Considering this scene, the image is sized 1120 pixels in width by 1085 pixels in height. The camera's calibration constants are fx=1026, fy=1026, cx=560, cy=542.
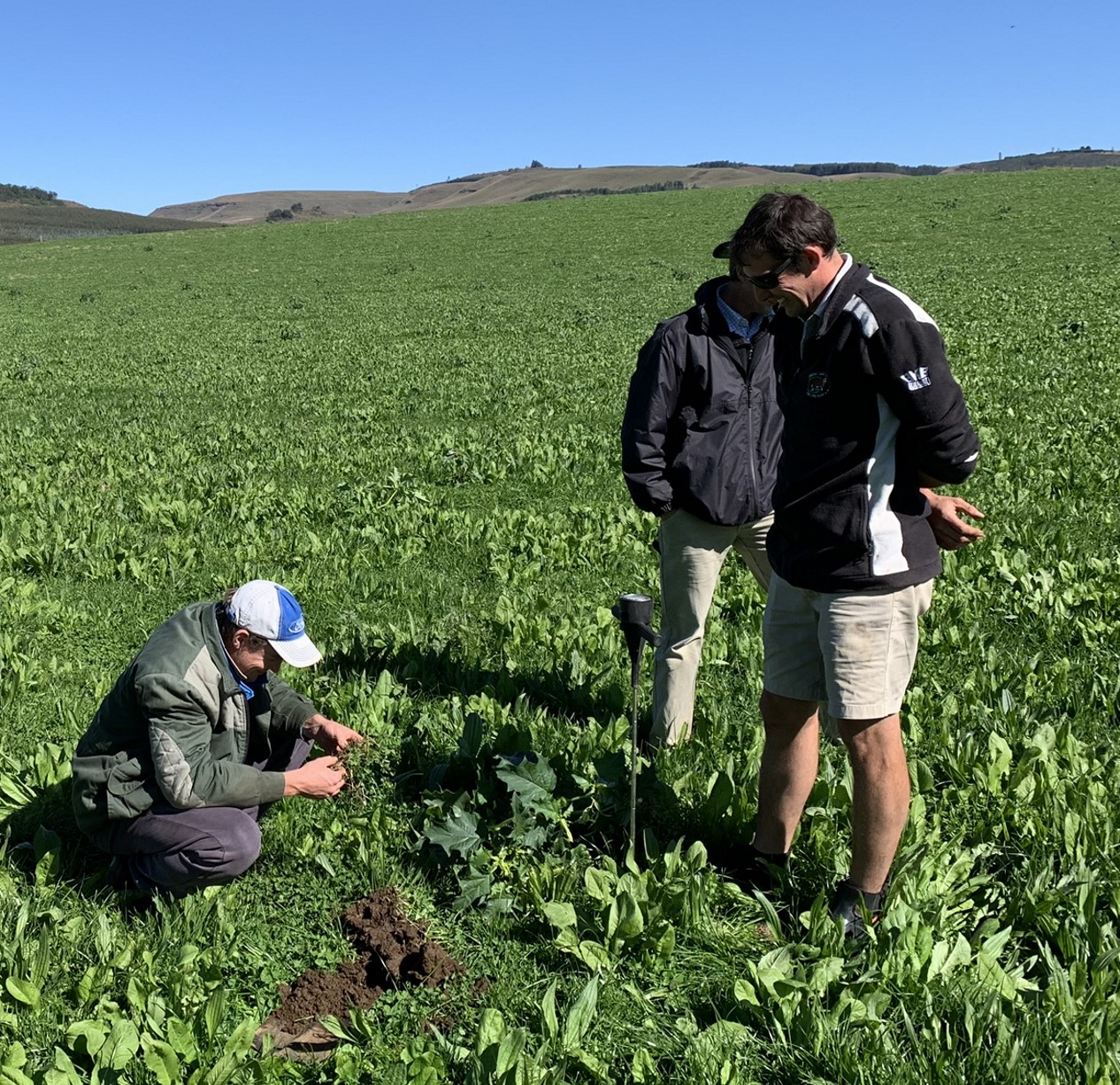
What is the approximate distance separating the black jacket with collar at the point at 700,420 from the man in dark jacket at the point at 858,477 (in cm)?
108

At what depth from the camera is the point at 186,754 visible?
3906 millimetres

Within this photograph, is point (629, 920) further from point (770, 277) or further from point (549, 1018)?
point (770, 277)

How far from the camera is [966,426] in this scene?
3207 millimetres

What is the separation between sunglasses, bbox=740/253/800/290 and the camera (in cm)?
323

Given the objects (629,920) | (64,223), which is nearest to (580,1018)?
(629,920)

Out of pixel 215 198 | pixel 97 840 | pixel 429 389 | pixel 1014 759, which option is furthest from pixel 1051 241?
pixel 215 198

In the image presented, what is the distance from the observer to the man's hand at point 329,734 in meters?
4.57

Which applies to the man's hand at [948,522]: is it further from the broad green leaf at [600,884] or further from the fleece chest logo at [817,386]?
A: the broad green leaf at [600,884]

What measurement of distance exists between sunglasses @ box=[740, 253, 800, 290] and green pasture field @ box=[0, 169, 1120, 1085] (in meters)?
2.07

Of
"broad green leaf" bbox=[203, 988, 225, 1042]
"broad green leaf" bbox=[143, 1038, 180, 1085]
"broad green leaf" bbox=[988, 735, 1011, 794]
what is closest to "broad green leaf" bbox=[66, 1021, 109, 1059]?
"broad green leaf" bbox=[143, 1038, 180, 1085]

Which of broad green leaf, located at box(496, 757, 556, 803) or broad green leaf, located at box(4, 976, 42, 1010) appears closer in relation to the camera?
Result: broad green leaf, located at box(4, 976, 42, 1010)

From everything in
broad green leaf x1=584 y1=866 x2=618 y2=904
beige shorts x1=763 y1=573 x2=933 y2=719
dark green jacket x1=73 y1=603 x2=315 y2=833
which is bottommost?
broad green leaf x1=584 y1=866 x2=618 y2=904

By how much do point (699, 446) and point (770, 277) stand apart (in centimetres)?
148

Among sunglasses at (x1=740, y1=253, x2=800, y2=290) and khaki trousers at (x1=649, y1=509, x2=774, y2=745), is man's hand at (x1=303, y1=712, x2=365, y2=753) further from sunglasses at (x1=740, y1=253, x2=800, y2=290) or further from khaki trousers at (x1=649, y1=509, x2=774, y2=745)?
sunglasses at (x1=740, y1=253, x2=800, y2=290)
